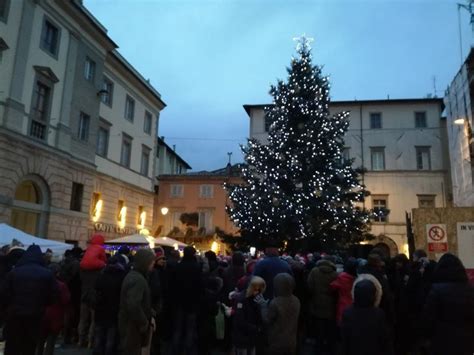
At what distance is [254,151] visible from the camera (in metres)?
19.9

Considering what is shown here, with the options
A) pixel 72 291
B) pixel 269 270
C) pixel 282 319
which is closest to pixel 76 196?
pixel 72 291

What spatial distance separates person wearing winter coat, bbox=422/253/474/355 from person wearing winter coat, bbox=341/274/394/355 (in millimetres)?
609

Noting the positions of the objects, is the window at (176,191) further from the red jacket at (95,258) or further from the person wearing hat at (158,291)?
the red jacket at (95,258)

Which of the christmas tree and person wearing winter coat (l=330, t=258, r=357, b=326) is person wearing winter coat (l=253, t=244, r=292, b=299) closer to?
person wearing winter coat (l=330, t=258, r=357, b=326)

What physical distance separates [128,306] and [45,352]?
251 cm

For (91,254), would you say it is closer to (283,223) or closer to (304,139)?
(283,223)

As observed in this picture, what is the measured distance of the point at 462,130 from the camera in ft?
72.5

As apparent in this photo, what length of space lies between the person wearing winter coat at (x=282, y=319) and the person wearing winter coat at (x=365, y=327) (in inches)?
45.1

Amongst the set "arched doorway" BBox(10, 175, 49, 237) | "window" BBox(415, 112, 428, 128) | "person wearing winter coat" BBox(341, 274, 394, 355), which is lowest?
"person wearing winter coat" BBox(341, 274, 394, 355)

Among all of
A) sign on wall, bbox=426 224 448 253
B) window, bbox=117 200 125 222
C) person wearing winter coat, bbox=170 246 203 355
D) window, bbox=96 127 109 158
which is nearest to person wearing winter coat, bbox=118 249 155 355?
person wearing winter coat, bbox=170 246 203 355

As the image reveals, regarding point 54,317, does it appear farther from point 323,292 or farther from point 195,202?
point 195,202

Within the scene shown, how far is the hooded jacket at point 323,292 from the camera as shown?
6.66 meters

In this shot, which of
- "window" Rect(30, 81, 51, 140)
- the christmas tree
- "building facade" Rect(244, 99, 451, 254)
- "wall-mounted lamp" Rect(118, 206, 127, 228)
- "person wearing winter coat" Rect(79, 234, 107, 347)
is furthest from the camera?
"building facade" Rect(244, 99, 451, 254)

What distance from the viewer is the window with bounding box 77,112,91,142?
22.8 meters
